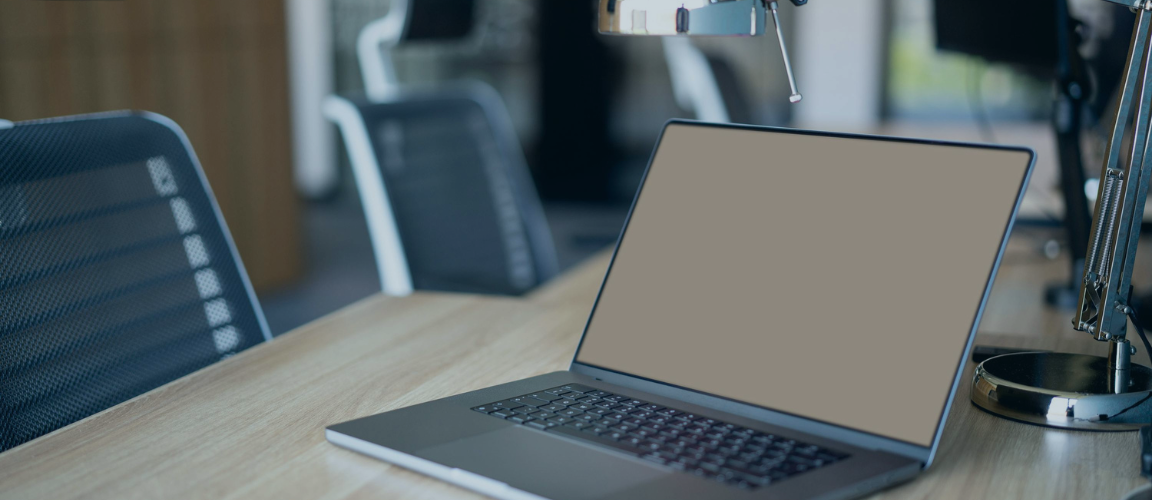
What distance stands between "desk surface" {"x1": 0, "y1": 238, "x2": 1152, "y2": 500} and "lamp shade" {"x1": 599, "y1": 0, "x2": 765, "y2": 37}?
320 millimetres

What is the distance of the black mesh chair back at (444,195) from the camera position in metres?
1.52

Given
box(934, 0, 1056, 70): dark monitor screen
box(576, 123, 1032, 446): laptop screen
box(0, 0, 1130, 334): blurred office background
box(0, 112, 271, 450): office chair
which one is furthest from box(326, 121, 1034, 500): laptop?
box(0, 0, 1130, 334): blurred office background

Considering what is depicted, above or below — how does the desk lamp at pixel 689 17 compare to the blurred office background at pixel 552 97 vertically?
above

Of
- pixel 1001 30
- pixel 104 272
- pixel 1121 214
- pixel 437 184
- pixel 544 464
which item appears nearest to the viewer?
pixel 544 464

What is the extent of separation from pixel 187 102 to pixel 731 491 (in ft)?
10.5

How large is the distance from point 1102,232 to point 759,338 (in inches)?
10.6

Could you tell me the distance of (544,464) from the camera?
0.62m

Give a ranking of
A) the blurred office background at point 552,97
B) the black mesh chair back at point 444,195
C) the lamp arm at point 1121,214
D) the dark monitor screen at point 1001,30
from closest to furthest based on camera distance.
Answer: the lamp arm at point 1121,214 < the dark monitor screen at point 1001,30 < the black mesh chair back at point 444,195 < the blurred office background at point 552,97

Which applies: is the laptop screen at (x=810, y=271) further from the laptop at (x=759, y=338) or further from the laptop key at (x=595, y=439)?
the laptop key at (x=595, y=439)

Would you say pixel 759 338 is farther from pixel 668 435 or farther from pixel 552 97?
pixel 552 97

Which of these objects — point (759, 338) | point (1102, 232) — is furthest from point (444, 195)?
point (1102, 232)

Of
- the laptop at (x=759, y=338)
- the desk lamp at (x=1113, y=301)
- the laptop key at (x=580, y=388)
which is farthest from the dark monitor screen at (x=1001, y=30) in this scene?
the laptop key at (x=580, y=388)

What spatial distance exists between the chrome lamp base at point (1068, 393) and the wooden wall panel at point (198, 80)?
108 inches

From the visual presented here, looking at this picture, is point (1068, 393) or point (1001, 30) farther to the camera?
point (1001, 30)
